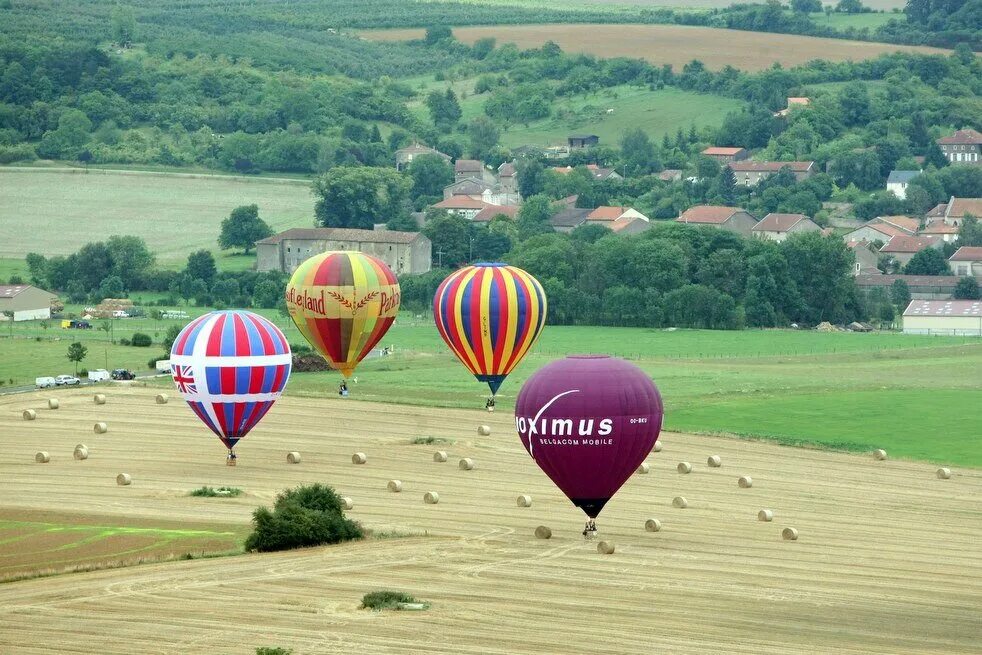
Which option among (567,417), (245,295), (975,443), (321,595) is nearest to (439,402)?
(975,443)

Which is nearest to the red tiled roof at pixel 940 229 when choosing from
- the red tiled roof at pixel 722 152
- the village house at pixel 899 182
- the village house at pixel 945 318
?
the village house at pixel 899 182

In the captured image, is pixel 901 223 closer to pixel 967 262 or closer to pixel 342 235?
pixel 967 262

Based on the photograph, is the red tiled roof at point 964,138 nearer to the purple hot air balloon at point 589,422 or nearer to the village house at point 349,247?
the village house at point 349,247

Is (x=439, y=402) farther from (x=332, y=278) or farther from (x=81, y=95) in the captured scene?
(x=81, y=95)

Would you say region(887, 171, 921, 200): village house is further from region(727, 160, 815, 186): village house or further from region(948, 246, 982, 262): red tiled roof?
region(948, 246, 982, 262): red tiled roof

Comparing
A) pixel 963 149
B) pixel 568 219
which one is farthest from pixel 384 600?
pixel 963 149

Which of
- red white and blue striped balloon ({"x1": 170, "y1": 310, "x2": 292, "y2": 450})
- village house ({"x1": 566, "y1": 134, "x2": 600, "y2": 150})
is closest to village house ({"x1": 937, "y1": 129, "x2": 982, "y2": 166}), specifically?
village house ({"x1": 566, "y1": 134, "x2": 600, "y2": 150})
